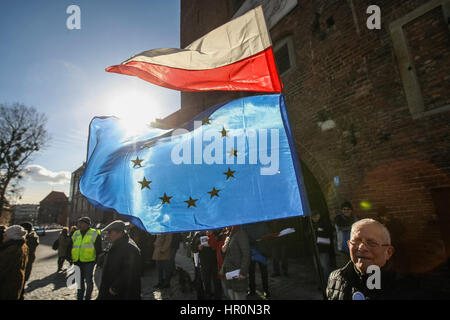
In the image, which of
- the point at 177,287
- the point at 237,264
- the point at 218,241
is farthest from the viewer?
the point at 177,287

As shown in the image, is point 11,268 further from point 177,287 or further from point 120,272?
point 177,287

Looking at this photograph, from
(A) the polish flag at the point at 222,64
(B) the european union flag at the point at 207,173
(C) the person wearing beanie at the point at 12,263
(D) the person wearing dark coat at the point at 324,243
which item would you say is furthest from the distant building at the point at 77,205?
(A) the polish flag at the point at 222,64

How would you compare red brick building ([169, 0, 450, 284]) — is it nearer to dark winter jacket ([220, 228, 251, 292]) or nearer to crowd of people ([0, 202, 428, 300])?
crowd of people ([0, 202, 428, 300])

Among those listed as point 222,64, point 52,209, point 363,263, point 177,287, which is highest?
point 222,64


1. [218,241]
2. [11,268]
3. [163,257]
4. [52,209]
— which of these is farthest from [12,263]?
[52,209]

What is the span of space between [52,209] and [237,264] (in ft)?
271

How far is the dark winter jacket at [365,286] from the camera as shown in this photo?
148 centimetres

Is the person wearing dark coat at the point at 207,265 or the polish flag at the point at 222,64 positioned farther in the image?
the person wearing dark coat at the point at 207,265

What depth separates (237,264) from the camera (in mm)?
3564

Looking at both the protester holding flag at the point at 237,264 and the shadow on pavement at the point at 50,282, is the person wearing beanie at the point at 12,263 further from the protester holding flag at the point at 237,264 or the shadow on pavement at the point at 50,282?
the shadow on pavement at the point at 50,282

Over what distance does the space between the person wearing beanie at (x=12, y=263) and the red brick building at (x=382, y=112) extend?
225 inches

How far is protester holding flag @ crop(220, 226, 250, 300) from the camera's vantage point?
342 cm

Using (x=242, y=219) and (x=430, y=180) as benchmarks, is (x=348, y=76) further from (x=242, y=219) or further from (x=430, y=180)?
(x=242, y=219)

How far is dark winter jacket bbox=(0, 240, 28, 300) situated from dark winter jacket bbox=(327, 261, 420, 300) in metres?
4.10
